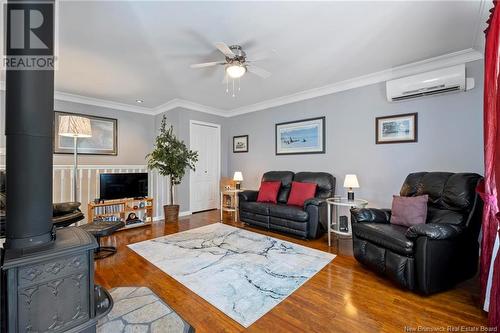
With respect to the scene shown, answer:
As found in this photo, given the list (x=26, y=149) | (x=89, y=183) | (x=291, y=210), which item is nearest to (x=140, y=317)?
(x=26, y=149)

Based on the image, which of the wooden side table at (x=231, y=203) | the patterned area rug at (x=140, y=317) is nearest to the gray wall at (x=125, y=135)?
the wooden side table at (x=231, y=203)

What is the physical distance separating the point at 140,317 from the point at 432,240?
2396mm

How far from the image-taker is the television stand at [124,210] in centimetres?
363

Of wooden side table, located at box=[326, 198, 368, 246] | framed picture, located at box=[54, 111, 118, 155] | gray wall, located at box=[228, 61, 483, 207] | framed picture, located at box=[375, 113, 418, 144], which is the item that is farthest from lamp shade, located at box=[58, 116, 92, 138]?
framed picture, located at box=[375, 113, 418, 144]

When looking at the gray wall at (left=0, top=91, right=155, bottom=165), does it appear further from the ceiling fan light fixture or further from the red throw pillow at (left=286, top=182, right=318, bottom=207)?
the red throw pillow at (left=286, top=182, right=318, bottom=207)

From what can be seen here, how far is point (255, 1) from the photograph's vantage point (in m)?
1.88

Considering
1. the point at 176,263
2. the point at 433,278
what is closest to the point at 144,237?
the point at 176,263

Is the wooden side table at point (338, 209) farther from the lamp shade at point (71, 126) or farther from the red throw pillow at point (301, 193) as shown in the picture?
the lamp shade at point (71, 126)

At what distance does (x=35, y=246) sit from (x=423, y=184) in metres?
3.43

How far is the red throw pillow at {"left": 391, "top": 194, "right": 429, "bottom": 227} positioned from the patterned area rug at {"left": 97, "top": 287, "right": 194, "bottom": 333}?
229cm

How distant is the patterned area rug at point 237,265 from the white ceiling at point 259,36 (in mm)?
2446

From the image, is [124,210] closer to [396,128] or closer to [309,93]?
[309,93]

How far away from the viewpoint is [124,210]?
152 inches

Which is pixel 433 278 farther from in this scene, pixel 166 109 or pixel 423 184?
pixel 166 109
